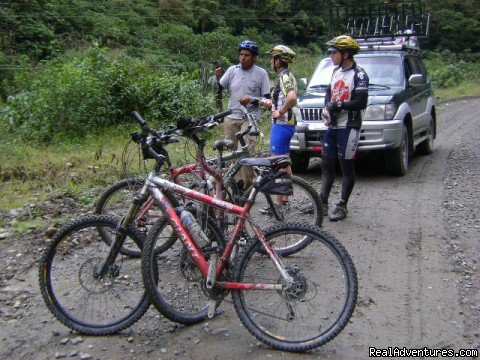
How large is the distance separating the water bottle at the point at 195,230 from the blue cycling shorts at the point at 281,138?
8.24 feet

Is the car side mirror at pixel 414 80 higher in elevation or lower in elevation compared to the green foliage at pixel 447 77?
higher

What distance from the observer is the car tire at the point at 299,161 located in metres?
9.66

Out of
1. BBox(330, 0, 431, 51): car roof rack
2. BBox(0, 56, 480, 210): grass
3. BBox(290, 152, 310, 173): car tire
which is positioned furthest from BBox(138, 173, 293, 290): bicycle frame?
BBox(330, 0, 431, 51): car roof rack

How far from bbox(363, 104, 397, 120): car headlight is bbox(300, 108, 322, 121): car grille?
71cm

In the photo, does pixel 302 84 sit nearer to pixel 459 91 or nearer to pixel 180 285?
pixel 180 285

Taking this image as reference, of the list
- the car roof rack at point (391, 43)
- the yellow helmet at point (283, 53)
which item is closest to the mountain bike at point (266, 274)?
the yellow helmet at point (283, 53)

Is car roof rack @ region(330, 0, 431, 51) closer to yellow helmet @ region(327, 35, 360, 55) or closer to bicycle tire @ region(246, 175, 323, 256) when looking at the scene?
yellow helmet @ region(327, 35, 360, 55)

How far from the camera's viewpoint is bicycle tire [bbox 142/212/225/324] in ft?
13.4

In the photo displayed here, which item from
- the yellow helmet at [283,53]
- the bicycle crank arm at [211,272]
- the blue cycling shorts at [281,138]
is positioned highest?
the yellow helmet at [283,53]

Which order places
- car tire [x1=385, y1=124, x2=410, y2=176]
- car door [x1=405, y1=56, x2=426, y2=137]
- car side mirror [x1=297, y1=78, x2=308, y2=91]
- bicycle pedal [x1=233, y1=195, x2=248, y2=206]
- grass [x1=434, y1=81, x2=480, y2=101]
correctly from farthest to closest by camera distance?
grass [x1=434, y1=81, x2=480, y2=101], car door [x1=405, y1=56, x2=426, y2=137], car side mirror [x1=297, y1=78, x2=308, y2=91], car tire [x1=385, y1=124, x2=410, y2=176], bicycle pedal [x1=233, y1=195, x2=248, y2=206]

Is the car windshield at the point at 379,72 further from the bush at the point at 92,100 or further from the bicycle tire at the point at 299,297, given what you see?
the bicycle tire at the point at 299,297

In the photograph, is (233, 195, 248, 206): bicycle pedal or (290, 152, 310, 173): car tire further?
(290, 152, 310, 173): car tire

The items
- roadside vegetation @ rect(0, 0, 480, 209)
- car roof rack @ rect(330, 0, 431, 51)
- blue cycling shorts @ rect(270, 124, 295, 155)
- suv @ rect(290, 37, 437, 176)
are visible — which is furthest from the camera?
car roof rack @ rect(330, 0, 431, 51)

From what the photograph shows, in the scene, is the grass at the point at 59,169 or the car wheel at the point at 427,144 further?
the car wheel at the point at 427,144
